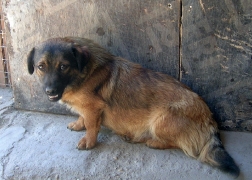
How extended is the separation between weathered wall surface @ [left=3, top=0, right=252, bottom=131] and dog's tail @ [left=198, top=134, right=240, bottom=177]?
2.39ft

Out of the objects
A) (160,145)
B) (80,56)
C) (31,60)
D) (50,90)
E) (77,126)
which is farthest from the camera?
(77,126)

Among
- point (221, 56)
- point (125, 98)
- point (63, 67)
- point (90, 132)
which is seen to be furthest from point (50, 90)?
point (221, 56)

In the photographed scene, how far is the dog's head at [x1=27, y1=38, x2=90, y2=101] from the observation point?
4.00 metres

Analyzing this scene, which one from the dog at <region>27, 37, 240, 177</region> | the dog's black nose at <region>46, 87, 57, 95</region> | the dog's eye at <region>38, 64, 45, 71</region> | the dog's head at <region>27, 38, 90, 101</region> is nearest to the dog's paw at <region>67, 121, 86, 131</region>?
the dog at <region>27, 37, 240, 177</region>

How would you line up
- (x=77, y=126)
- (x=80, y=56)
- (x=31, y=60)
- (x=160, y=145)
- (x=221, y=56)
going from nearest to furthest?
(x=80, y=56)
(x=31, y=60)
(x=160, y=145)
(x=221, y=56)
(x=77, y=126)

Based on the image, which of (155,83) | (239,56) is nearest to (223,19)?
(239,56)

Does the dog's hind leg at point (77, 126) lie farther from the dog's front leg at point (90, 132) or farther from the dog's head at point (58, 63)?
the dog's head at point (58, 63)

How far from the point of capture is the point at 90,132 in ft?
14.5

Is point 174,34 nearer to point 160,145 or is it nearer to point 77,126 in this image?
point 160,145

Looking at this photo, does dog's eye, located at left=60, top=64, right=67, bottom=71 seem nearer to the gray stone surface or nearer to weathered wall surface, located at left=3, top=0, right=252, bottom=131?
weathered wall surface, located at left=3, top=0, right=252, bottom=131

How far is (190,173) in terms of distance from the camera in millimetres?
3957

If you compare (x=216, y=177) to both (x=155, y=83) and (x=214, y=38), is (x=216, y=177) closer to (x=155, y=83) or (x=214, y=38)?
(x=155, y=83)

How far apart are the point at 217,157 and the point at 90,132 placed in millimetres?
1649

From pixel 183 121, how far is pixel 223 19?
1.42 metres
